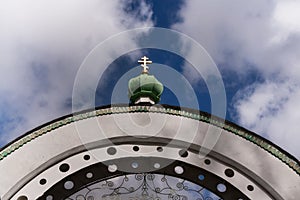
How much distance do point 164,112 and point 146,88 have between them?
77 cm

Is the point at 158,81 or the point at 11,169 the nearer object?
the point at 11,169

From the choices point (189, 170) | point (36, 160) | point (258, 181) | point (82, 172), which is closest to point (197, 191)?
point (189, 170)

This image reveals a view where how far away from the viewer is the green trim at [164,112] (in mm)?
5895

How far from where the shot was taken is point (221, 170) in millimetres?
5934

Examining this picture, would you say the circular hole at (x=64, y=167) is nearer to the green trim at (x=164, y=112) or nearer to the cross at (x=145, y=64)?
the green trim at (x=164, y=112)

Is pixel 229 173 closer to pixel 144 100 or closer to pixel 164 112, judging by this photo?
pixel 164 112

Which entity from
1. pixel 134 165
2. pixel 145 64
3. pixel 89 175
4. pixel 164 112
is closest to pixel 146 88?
pixel 145 64

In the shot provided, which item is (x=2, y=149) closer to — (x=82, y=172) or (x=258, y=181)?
(x=82, y=172)

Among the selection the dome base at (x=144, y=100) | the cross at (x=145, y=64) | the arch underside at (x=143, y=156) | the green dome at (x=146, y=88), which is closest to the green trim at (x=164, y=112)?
the arch underside at (x=143, y=156)

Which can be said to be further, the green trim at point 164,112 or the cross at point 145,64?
the cross at point 145,64

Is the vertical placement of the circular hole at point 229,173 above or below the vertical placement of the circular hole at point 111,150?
below

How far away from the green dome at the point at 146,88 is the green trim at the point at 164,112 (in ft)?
2.27

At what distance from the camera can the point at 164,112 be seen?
6137 mm

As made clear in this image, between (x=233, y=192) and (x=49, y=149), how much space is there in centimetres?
162
